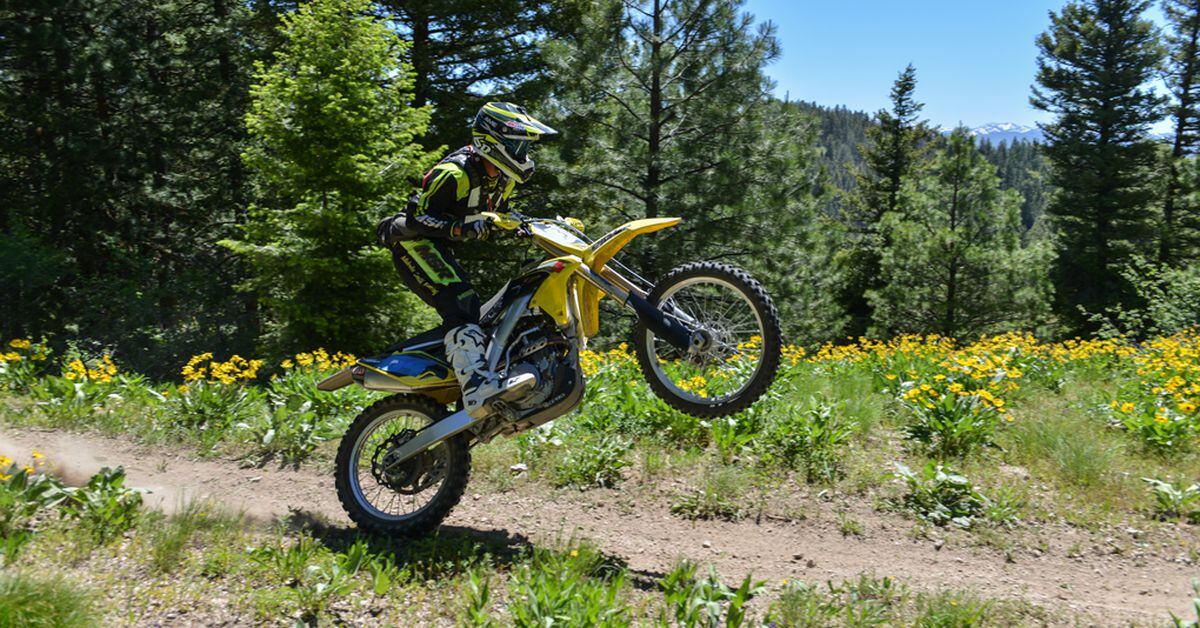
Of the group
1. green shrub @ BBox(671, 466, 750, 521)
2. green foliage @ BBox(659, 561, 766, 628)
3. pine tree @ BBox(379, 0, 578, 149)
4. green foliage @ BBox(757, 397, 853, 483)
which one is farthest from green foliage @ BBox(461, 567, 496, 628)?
pine tree @ BBox(379, 0, 578, 149)

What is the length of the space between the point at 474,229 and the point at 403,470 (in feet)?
6.33

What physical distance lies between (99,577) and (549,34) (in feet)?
63.7

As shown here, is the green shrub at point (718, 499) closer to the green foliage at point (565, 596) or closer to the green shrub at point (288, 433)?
the green foliage at point (565, 596)

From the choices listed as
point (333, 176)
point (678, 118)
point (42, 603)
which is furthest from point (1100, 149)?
point (42, 603)

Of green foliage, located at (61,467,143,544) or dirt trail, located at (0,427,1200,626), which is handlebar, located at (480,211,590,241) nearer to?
dirt trail, located at (0,427,1200,626)

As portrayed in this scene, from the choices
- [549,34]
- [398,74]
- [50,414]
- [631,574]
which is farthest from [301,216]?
[631,574]

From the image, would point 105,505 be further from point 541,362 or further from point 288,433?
point 541,362

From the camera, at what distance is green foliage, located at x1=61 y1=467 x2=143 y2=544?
17.3 feet

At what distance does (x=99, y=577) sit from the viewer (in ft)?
15.6

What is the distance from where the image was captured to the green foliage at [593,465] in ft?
22.2

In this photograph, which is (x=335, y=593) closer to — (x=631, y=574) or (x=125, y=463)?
(x=631, y=574)

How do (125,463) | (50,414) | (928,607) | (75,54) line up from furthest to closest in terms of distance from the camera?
1. (75,54)
2. (50,414)
3. (125,463)
4. (928,607)

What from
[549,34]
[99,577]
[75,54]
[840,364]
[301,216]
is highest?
[549,34]

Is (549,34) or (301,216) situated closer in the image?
(301,216)
